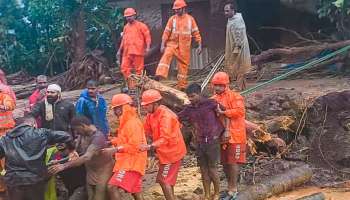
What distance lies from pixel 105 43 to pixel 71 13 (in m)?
1.90

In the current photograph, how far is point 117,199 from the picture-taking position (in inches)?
299

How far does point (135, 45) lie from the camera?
39.3 feet

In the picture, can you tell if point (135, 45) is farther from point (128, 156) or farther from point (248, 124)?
point (128, 156)

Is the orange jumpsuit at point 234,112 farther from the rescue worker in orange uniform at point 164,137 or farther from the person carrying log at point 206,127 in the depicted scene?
the rescue worker in orange uniform at point 164,137

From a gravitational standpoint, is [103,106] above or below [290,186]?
above

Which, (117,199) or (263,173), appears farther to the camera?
(263,173)

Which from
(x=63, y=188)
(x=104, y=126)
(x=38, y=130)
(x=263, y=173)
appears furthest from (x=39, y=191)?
(x=263, y=173)

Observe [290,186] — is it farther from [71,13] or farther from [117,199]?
[71,13]

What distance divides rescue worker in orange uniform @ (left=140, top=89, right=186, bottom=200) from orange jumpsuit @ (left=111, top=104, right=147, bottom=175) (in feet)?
0.68

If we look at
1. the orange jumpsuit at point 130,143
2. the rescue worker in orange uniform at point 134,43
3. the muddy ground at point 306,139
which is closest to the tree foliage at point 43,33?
the rescue worker in orange uniform at point 134,43

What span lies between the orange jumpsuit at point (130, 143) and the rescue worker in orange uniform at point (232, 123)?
1.33 m

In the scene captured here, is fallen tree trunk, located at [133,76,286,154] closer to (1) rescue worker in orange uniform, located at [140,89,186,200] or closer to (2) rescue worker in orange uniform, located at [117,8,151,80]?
(2) rescue worker in orange uniform, located at [117,8,151,80]

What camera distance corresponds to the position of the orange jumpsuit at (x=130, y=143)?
7.42 meters

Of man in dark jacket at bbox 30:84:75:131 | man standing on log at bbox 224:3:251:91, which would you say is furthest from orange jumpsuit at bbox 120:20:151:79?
man in dark jacket at bbox 30:84:75:131
